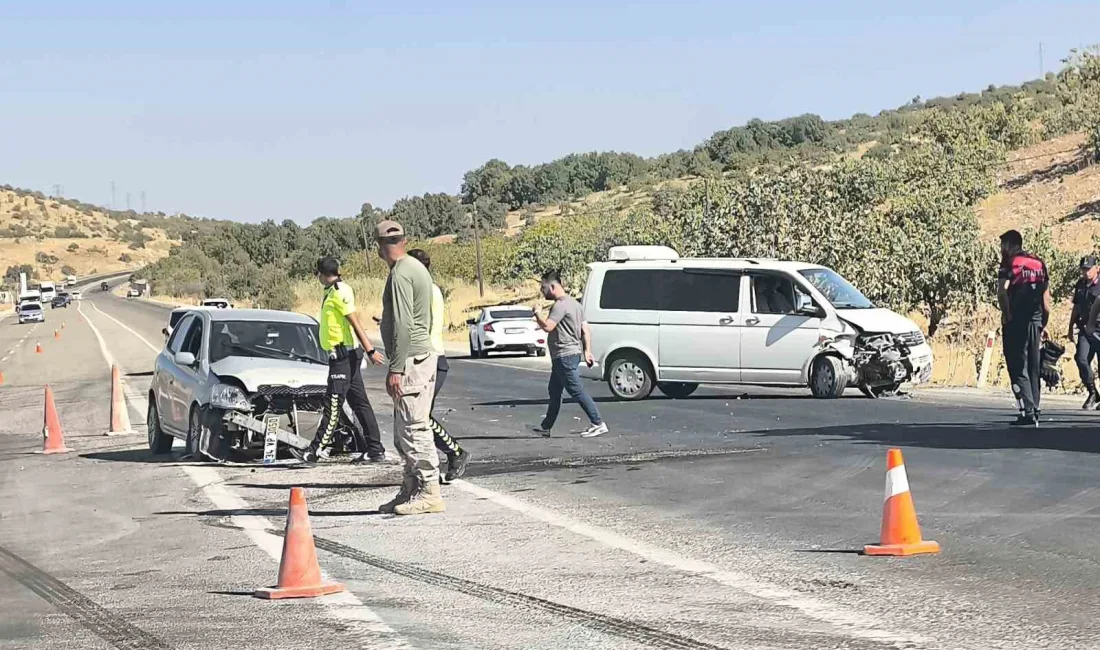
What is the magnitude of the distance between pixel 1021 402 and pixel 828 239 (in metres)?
23.3

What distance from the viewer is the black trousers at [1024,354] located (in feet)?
47.6

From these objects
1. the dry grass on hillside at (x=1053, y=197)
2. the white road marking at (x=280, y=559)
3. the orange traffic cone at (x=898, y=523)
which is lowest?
the white road marking at (x=280, y=559)

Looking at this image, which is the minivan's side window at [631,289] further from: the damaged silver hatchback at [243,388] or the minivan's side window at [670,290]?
the damaged silver hatchback at [243,388]

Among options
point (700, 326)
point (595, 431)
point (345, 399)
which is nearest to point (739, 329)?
point (700, 326)

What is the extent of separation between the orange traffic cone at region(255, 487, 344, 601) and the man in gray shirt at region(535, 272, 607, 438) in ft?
27.6

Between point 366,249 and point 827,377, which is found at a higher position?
point 366,249

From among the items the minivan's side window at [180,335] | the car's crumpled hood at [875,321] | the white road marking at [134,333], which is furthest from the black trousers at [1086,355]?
the white road marking at [134,333]

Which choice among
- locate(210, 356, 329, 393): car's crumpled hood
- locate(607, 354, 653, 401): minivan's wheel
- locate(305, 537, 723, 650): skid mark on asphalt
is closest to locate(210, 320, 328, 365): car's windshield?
locate(210, 356, 329, 393): car's crumpled hood

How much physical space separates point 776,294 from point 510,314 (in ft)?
60.0

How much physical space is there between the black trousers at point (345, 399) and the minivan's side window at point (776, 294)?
324 inches

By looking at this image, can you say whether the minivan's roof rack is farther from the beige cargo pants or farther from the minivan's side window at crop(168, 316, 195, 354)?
the beige cargo pants

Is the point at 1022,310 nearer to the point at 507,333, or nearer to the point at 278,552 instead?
the point at 278,552

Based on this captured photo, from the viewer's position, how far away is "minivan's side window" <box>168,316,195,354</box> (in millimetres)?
15828

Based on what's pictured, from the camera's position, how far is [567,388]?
16.0 metres
